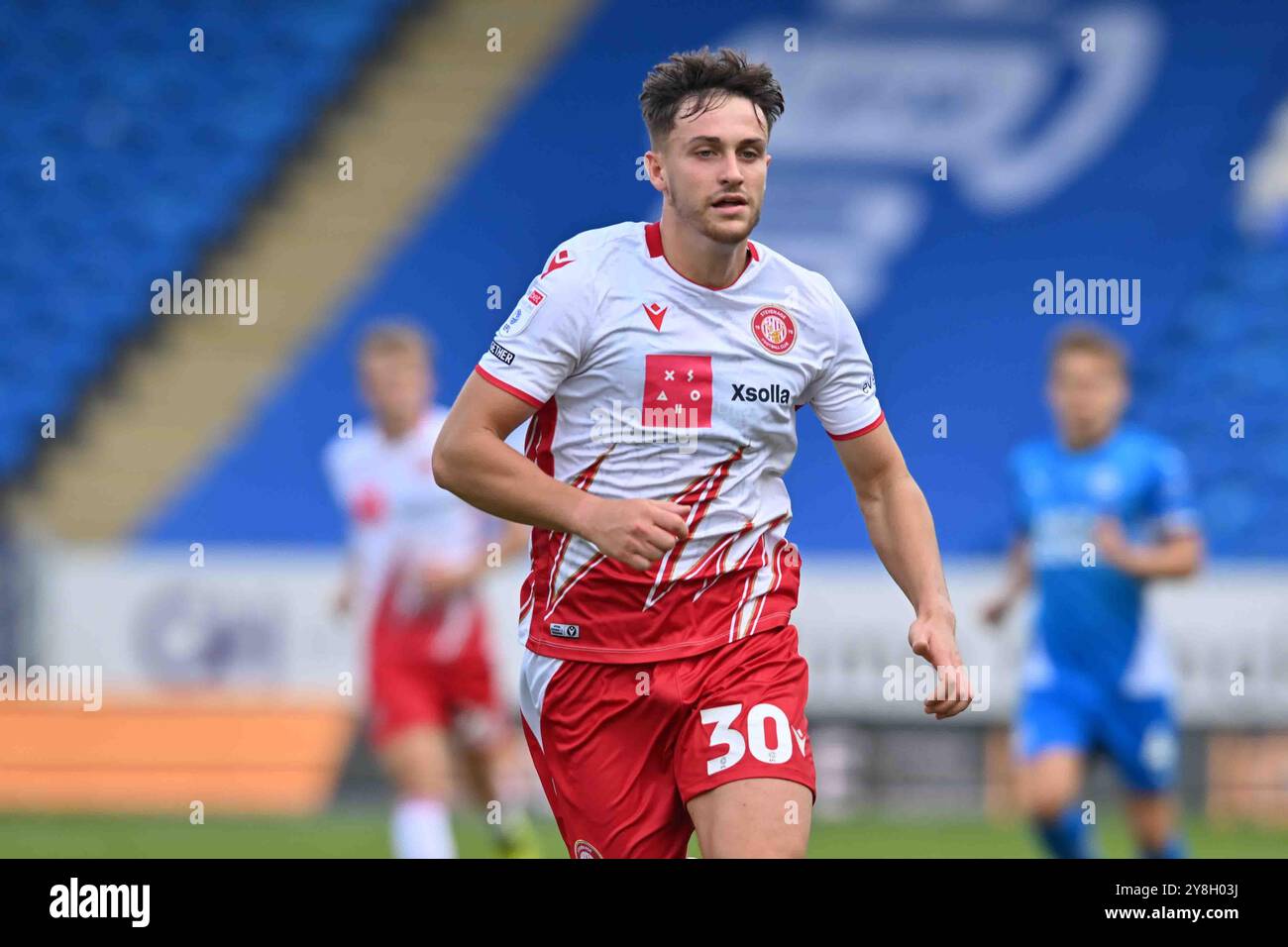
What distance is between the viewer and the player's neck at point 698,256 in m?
4.63

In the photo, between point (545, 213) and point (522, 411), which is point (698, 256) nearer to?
point (522, 411)

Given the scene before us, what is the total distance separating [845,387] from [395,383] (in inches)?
180

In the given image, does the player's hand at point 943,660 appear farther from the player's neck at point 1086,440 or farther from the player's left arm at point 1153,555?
the player's neck at point 1086,440

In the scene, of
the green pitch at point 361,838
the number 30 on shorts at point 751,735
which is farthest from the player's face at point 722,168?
the green pitch at point 361,838

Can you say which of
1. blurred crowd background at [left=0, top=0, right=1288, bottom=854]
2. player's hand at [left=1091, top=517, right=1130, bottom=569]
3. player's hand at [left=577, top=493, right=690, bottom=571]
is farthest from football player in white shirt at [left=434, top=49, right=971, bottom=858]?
blurred crowd background at [left=0, top=0, right=1288, bottom=854]

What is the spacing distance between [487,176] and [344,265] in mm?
1420

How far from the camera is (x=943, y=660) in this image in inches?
177

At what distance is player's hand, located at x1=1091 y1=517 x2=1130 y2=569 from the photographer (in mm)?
8094

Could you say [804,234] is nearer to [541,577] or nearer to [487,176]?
[487,176]

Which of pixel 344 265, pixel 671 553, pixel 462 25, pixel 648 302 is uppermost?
pixel 462 25

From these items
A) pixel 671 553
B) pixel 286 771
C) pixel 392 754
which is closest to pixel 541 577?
pixel 671 553

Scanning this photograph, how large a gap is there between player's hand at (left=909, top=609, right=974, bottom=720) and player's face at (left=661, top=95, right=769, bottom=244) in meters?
1.02

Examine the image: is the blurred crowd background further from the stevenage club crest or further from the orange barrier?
the stevenage club crest
